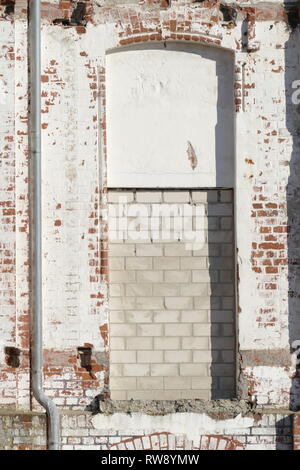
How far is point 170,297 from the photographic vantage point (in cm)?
962

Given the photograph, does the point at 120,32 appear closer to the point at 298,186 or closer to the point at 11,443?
the point at 298,186

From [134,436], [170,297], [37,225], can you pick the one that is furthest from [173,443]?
[37,225]

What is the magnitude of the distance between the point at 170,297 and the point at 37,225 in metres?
1.46

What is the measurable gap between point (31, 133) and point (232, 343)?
110 inches

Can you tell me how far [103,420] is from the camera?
938cm

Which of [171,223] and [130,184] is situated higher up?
[130,184]

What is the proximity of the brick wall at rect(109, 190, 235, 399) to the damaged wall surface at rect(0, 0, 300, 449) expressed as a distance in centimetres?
16

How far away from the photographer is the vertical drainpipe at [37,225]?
30.5 ft

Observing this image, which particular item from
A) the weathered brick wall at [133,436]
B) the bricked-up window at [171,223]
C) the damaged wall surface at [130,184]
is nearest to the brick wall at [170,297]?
the bricked-up window at [171,223]

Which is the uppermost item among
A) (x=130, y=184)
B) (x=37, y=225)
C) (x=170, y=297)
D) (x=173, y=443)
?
(x=130, y=184)

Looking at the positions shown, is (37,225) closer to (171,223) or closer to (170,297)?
(171,223)

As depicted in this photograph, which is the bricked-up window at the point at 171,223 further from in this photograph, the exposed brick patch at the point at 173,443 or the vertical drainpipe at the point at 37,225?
the vertical drainpipe at the point at 37,225

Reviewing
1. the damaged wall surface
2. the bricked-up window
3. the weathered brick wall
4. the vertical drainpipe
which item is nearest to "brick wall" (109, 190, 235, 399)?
the bricked-up window

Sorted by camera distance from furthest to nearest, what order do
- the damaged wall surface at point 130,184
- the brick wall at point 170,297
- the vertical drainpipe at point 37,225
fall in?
the brick wall at point 170,297 < the damaged wall surface at point 130,184 < the vertical drainpipe at point 37,225
